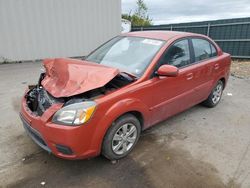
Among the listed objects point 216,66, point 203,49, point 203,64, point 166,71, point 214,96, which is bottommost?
point 214,96

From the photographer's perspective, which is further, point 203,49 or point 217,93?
point 217,93

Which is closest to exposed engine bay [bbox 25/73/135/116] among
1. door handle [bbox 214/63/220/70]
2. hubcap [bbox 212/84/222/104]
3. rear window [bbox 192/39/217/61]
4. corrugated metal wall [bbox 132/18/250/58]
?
rear window [bbox 192/39/217/61]

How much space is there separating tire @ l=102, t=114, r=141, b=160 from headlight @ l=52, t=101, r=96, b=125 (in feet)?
1.34

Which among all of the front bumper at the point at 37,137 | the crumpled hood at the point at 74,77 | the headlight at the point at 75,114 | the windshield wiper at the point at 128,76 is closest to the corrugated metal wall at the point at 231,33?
the windshield wiper at the point at 128,76

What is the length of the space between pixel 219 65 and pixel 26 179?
3974 millimetres

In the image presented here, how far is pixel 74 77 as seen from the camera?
111 inches

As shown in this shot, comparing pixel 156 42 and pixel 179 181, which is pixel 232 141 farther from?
pixel 156 42

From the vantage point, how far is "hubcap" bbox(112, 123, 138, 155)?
2.86 m

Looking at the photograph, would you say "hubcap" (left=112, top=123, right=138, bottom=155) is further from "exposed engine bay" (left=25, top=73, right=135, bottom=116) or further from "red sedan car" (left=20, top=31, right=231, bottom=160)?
"exposed engine bay" (left=25, top=73, right=135, bottom=116)

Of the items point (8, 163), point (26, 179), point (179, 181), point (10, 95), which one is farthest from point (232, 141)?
point (10, 95)

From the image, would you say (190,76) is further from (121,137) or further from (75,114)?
(75,114)

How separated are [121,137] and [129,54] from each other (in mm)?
1315

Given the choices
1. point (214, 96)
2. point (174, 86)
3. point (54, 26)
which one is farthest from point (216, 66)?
point (54, 26)

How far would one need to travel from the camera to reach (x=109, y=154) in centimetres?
280
